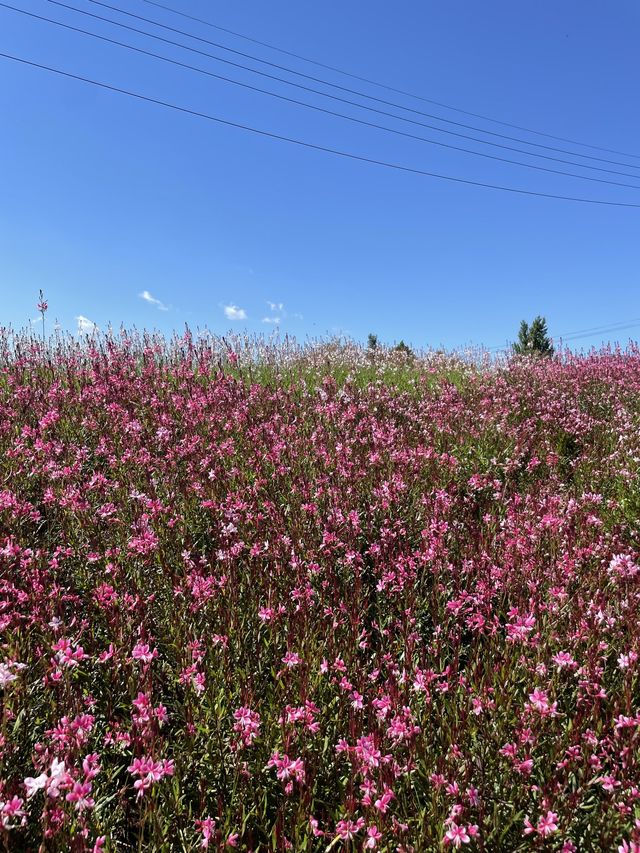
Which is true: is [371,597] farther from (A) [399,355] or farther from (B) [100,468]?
(A) [399,355]

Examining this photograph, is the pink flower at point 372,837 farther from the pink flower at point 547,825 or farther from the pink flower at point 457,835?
the pink flower at point 547,825

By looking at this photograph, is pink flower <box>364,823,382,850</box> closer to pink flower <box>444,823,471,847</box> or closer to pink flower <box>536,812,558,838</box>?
pink flower <box>444,823,471,847</box>

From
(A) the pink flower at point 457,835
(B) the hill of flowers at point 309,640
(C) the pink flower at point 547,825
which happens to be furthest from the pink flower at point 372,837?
(C) the pink flower at point 547,825

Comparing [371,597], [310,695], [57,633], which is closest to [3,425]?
[57,633]

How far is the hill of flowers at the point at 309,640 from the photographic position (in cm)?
185

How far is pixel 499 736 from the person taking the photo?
6.94 feet

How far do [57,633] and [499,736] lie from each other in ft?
6.55

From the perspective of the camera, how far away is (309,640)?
2.67 meters

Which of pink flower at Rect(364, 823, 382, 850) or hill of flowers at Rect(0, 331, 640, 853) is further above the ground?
hill of flowers at Rect(0, 331, 640, 853)

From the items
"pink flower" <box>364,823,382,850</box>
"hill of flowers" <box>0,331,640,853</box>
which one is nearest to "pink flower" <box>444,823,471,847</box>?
"hill of flowers" <box>0,331,640,853</box>

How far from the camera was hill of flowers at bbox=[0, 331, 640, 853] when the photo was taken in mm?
1849

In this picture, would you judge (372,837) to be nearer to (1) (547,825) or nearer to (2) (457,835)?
(2) (457,835)

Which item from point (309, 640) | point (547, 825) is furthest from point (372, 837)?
point (309, 640)

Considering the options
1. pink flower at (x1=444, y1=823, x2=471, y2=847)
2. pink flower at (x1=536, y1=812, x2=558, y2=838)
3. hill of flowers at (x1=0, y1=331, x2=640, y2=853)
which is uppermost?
hill of flowers at (x1=0, y1=331, x2=640, y2=853)
